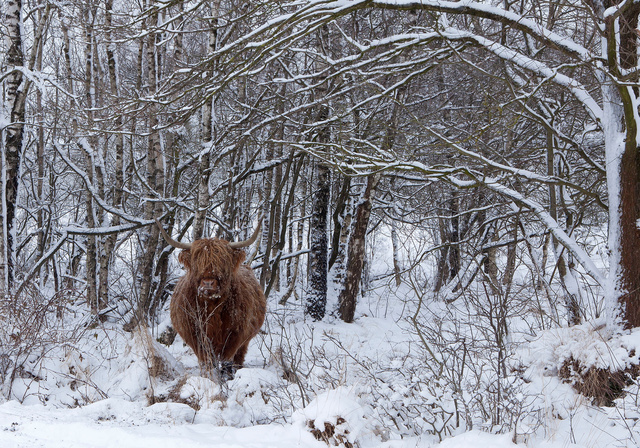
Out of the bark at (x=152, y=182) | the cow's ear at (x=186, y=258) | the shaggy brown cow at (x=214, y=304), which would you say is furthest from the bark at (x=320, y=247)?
the cow's ear at (x=186, y=258)

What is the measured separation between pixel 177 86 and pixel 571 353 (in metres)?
4.84

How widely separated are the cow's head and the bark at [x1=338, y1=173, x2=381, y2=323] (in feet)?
12.4

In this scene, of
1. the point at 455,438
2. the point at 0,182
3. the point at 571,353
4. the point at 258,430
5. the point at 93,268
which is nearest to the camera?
the point at 455,438

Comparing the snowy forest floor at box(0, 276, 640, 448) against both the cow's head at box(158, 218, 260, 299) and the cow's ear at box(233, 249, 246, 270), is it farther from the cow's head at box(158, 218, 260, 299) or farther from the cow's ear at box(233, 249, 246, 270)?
the cow's ear at box(233, 249, 246, 270)

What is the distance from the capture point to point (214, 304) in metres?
5.69

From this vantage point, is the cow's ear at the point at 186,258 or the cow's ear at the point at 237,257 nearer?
the cow's ear at the point at 186,258

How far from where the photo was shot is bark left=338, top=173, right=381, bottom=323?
30.1 ft

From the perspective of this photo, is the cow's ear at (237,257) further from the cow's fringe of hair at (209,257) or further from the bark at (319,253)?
the bark at (319,253)

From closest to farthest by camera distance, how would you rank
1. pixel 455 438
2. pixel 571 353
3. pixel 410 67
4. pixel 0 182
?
1. pixel 455 438
2. pixel 571 353
3. pixel 410 67
4. pixel 0 182

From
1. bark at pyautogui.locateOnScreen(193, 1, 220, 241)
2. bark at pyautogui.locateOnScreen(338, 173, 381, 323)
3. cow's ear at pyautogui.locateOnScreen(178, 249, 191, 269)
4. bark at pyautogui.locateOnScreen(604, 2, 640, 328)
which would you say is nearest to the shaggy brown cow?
cow's ear at pyautogui.locateOnScreen(178, 249, 191, 269)

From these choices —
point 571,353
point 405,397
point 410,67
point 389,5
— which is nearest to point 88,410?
point 405,397

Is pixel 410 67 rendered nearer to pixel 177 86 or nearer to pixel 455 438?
pixel 177 86

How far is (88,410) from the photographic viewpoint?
375cm

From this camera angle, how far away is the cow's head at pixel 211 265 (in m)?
5.38
